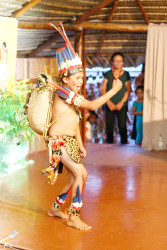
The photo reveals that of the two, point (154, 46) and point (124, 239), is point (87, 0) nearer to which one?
point (154, 46)

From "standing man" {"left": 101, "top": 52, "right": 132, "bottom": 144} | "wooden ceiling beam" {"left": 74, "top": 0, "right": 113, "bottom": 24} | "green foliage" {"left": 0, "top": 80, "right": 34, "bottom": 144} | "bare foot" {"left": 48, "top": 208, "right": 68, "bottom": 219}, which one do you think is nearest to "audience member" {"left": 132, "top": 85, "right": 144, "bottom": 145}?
"standing man" {"left": 101, "top": 52, "right": 132, "bottom": 144}

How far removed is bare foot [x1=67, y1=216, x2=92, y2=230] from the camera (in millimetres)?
3234

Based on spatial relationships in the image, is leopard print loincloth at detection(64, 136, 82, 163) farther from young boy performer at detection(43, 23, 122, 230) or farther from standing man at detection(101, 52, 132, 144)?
standing man at detection(101, 52, 132, 144)

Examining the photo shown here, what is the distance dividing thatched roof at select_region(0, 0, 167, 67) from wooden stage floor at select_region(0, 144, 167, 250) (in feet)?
7.11

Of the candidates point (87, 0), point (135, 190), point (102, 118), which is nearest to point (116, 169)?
point (135, 190)

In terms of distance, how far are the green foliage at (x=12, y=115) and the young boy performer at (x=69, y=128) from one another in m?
1.66

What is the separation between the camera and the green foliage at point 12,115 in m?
5.03

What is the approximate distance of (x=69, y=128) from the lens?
3.43 m

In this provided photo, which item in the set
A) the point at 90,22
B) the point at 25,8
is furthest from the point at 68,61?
the point at 90,22

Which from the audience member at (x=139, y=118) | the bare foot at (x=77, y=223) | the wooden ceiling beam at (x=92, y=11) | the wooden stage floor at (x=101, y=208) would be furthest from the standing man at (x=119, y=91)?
the bare foot at (x=77, y=223)

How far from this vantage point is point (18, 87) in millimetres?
5289

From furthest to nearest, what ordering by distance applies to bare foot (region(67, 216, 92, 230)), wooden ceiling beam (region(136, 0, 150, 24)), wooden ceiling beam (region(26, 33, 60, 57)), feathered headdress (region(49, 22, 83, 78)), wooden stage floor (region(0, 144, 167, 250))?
wooden ceiling beam (region(26, 33, 60, 57)) → wooden ceiling beam (region(136, 0, 150, 24)) → feathered headdress (region(49, 22, 83, 78)) → bare foot (region(67, 216, 92, 230)) → wooden stage floor (region(0, 144, 167, 250))

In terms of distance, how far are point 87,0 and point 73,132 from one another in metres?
3.90

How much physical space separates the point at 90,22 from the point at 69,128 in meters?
4.15
